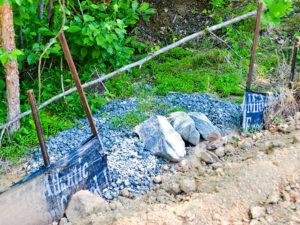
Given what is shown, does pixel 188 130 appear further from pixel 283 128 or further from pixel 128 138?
pixel 283 128

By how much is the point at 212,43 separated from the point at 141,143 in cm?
319

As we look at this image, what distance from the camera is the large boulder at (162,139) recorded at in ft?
10.1

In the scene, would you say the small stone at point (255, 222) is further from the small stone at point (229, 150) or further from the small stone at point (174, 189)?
the small stone at point (229, 150)

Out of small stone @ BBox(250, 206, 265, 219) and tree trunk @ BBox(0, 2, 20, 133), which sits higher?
tree trunk @ BBox(0, 2, 20, 133)

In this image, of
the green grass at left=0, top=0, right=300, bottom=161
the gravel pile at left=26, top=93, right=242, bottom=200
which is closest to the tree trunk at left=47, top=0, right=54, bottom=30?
the green grass at left=0, top=0, right=300, bottom=161

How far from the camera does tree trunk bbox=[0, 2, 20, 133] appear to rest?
301cm

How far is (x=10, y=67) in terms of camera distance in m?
3.17

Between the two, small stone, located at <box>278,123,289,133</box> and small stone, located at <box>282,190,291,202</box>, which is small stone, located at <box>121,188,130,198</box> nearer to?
small stone, located at <box>282,190,291,202</box>

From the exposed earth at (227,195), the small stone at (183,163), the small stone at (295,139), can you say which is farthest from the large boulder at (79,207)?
the small stone at (295,139)

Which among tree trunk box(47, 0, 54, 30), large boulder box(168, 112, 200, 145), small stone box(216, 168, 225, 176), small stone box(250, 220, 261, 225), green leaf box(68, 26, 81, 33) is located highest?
tree trunk box(47, 0, 54, 30)

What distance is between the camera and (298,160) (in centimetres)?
256

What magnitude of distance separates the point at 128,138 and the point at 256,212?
160cm

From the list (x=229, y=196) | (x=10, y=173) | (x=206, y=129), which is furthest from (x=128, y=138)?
(x=229, y=196)

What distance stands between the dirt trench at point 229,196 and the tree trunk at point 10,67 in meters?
1.57
